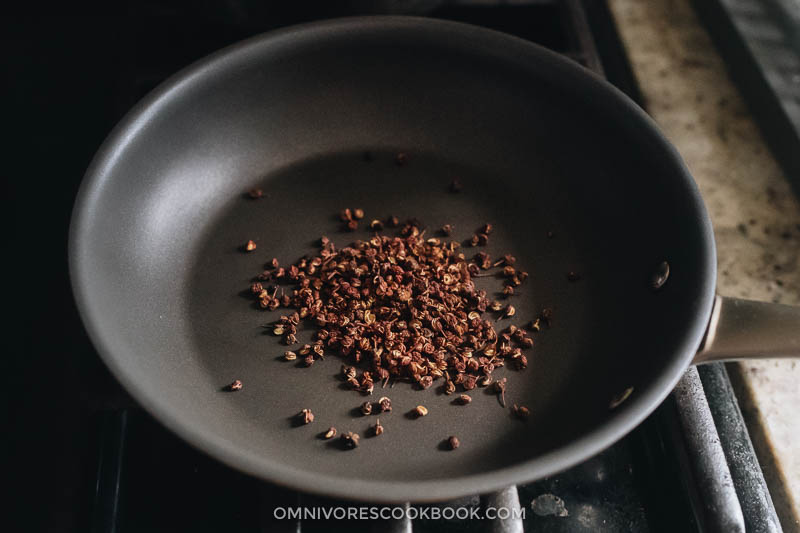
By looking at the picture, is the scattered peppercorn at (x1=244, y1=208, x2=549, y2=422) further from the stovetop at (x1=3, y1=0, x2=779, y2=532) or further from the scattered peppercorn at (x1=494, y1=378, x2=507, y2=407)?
the stovetop at (x1=3, y1=0, x2=779, y2=532)

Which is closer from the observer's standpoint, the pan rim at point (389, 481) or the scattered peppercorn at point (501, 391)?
the pan rim at point (389, 481)

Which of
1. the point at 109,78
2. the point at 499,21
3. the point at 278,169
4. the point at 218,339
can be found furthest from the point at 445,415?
the point at 109,78

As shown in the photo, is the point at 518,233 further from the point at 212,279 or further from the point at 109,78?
the point at 109,78

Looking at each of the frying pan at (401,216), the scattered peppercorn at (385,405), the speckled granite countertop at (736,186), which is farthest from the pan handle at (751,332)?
the scattered peppercorn at (385,405)

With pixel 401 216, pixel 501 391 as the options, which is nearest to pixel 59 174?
pixel 401 216

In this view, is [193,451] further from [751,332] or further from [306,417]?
[751,332]

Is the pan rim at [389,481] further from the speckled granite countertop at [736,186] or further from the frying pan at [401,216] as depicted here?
the speckled granite countertop at [736,186]
